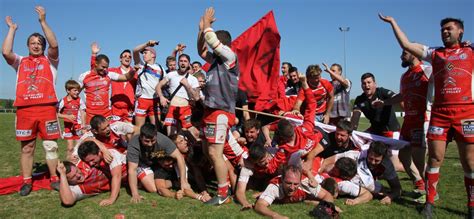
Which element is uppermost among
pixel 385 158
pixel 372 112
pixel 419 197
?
pixel 372 112

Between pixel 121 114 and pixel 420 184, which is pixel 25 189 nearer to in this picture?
pixel 121 114

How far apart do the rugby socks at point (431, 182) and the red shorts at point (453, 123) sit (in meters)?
0.48

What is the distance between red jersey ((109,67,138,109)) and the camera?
9273 mm

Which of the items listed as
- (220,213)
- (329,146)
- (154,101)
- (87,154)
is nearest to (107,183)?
(87,154)

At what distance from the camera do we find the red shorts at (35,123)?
627 centimetres

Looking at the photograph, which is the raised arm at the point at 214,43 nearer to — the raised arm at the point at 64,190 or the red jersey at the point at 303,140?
the red jersey at the point at 303,140

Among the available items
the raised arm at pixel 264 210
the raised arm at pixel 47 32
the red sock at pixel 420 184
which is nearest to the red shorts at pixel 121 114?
the raised arm at pixel 47 32

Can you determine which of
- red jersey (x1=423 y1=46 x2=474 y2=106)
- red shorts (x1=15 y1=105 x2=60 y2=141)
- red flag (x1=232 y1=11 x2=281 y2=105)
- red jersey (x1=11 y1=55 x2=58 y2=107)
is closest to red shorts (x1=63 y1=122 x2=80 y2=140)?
red shorts (x1=15 y1=105 x2=60 y2=141)

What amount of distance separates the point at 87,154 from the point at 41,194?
1237 mm

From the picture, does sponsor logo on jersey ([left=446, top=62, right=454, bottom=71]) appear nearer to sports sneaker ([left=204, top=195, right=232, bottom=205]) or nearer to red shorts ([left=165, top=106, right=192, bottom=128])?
sports sneaker ([left=204, top=195, right=232, bottom=205])

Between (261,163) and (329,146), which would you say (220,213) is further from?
(329,146)

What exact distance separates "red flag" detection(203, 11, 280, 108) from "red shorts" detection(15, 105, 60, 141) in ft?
12.3

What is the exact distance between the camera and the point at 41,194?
6.25m

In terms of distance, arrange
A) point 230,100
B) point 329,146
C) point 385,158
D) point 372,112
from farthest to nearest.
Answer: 1. point 372,112
2. point 329,146
3. point 385,158
4. point 230,100
